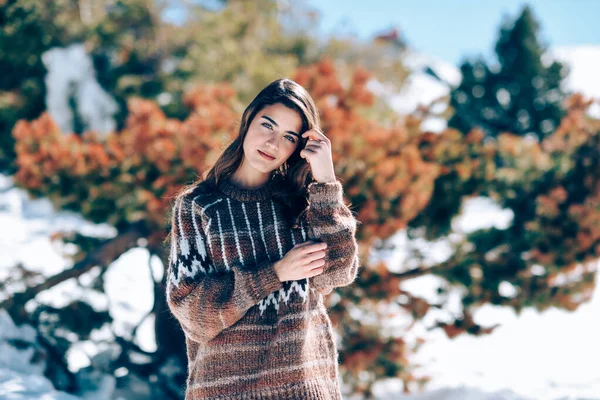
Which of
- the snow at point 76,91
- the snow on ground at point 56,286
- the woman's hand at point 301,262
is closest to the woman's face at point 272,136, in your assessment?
the woman's hand at point 301,262

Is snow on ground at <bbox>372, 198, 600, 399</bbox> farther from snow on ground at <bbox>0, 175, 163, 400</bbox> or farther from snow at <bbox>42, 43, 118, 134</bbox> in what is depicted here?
snow at <bbox>42, 43, 118, 134</bbox>

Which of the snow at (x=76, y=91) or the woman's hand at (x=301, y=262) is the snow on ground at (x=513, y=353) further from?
the snow at (x=76, y=91)

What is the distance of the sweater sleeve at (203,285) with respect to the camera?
1.31 m

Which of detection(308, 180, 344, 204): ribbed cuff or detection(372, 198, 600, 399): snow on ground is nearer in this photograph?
detection(308, 180, 344, 204): ribbed cuff

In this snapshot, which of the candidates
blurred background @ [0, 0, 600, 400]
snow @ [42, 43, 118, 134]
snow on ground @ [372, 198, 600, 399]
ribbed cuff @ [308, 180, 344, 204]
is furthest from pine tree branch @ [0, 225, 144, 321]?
snow @ [42, 43, 118, 134]

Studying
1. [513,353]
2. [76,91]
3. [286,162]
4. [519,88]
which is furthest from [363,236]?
[519,88]

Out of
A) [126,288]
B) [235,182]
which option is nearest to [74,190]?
[126,288]

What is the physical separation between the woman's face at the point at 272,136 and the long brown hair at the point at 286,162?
2 centimetres

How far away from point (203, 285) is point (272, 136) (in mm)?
415

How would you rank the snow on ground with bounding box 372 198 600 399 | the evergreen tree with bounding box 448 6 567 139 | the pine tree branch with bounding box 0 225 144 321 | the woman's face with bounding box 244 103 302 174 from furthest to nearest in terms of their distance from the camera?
1. the evergreen tree with bounding box 448 6 567 139
2. the snow on ground with bounding box 372 198 600 399
3. the pine tree branch with bounding box 0 225 144 321
4. the woman's face with bounding box 244 103 302 174

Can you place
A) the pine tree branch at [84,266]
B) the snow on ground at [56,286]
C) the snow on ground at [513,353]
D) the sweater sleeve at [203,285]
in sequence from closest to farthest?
1. the sweater sleeve at [203,285]
2. the snow on ground at [56,286]
3. the pine tree branch at [84,266]
4. the snow on ground at [513,353]

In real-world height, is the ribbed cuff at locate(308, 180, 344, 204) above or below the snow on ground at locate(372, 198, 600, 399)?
above

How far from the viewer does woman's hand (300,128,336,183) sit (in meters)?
1.40

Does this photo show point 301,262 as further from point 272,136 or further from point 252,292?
point 272,136
